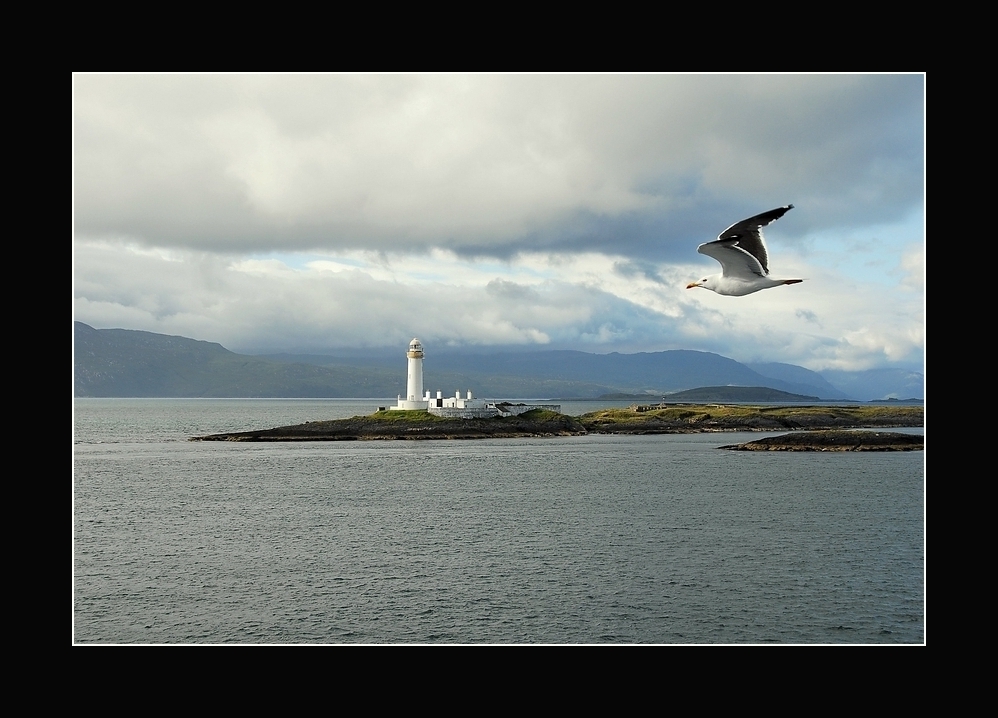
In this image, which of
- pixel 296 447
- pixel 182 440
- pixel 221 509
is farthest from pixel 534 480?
pixel 182 440

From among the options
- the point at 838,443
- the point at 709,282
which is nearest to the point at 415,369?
the point at 838,443

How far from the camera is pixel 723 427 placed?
80.1m

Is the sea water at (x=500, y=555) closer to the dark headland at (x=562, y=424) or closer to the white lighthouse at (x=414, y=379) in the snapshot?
the dark headland at (x=562, y=424)

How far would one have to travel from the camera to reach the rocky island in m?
64.8

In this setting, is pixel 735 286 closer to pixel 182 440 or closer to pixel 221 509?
pixel 221 509

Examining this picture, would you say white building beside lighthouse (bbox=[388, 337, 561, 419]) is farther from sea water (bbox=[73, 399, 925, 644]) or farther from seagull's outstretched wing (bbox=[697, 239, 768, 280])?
seagull's outstretched wing (bbox=[697, 239, 768, 280])

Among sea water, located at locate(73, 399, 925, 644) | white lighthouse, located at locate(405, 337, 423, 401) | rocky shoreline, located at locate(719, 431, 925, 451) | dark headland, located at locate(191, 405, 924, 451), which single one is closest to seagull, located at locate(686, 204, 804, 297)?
sea water, located at locate(73, 399, 925, 644)

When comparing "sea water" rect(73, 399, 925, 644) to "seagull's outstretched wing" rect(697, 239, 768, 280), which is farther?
"sea water" rect(73, 399, 925, 644)

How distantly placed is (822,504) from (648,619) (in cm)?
1807

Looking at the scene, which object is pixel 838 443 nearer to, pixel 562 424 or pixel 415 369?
pixel 562 424

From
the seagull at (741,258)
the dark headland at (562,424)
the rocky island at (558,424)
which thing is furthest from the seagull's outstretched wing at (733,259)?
the rocky island at (558,424)

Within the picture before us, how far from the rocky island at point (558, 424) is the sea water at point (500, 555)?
20432mm

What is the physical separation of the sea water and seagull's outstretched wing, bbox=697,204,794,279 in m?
8.06

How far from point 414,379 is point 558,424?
14.3 meters
